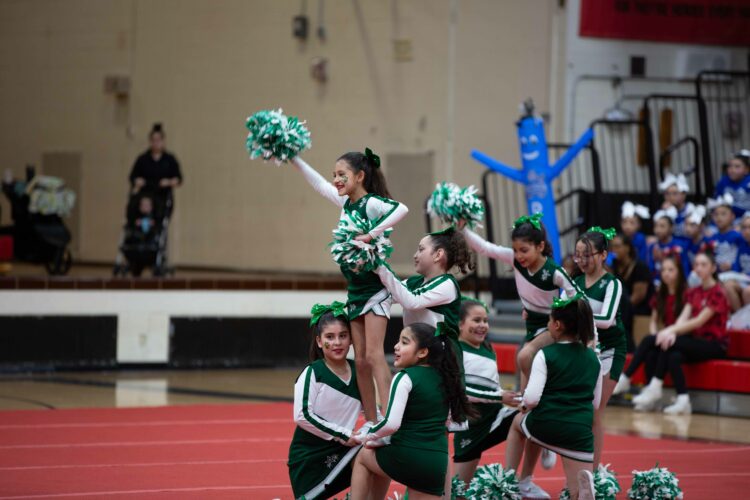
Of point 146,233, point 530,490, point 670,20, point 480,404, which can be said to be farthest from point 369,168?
point 670,20

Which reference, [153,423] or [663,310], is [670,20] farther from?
[153,423]

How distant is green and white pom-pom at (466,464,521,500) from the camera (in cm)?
579

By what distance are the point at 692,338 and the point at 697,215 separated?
1991mm

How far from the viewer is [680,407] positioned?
10039 mm

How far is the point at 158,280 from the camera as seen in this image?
1264 centimetres

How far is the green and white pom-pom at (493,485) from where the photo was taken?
5793mm

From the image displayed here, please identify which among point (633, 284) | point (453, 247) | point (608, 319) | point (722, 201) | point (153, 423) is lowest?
point (153, 423)

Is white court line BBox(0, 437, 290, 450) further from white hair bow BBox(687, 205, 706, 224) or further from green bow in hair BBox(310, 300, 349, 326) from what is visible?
white hair bow BBox(687, 205, 706, 224)

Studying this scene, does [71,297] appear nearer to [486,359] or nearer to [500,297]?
[500,297]

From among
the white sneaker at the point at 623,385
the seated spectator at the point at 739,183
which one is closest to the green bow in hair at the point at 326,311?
the white sneaker at the point at 623,385

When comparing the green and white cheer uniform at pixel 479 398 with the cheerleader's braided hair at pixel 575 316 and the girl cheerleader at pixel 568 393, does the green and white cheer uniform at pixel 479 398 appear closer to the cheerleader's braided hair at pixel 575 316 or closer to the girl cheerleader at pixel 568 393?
the girl cheerleader at pixel 568 393

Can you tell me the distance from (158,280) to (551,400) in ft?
24.8

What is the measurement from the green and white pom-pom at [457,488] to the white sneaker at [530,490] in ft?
1.06

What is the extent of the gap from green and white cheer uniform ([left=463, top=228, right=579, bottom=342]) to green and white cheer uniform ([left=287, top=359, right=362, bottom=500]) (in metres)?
1.22
